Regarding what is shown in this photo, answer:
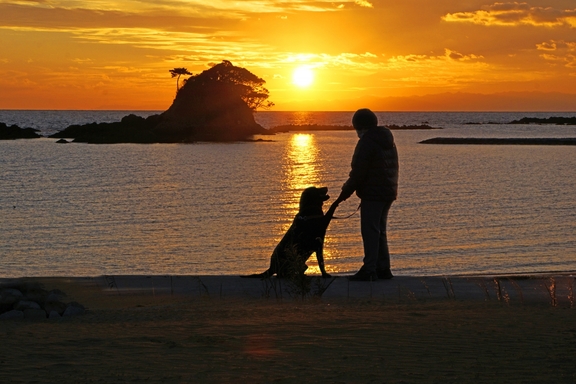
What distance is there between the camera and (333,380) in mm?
4930

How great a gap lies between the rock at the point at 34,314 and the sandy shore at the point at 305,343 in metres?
0.24

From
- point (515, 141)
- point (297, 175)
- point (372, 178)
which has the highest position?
point (372, 178)

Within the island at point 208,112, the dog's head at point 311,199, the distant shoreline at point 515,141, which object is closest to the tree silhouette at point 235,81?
the island at point 208,112

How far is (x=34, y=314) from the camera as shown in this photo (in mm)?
7527

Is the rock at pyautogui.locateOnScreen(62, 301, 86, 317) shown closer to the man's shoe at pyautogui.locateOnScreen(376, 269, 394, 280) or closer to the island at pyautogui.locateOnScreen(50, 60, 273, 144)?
the man's shoe at pyautogui.locateOnScreen(376, 269, 394, 280)

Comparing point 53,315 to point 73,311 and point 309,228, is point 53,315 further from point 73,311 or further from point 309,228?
point 309,228

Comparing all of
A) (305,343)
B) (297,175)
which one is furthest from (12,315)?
(297,175)

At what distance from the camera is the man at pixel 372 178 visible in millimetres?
9523

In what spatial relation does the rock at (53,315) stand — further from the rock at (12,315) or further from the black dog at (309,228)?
the black dog at (309,228)

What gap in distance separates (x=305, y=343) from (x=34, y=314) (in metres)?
3.24

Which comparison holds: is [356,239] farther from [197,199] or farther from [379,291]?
[197,199]

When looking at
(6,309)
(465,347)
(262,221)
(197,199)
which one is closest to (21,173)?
(197,199)

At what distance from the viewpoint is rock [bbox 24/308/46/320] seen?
7496 millimetres

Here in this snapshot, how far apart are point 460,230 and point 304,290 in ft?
39.6
